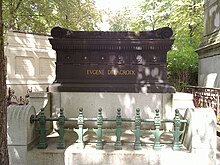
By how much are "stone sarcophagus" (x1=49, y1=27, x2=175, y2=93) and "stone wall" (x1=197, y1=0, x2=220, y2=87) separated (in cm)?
413

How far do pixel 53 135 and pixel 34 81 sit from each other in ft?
27.9

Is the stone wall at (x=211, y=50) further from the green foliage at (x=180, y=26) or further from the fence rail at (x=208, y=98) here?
the green foliage at (x=180, y=26)

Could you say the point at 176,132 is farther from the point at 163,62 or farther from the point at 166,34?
the point at 166,34

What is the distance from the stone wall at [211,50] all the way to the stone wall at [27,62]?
8877mm

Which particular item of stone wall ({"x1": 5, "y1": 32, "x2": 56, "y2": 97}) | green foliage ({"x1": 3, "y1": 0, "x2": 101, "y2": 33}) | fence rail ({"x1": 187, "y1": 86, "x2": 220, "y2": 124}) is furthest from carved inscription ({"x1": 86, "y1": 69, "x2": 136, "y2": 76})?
green foliage ({"x1": 3, "y1": 0, "x2": 101, "y2": 33})

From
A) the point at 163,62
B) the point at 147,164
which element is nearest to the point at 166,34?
the point at 163,62

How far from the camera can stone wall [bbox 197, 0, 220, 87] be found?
879 cm

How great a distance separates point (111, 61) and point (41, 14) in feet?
42.6

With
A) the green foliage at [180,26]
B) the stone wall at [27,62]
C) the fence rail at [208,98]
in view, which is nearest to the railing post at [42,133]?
the fence rail at [208,98]

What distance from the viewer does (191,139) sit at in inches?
150

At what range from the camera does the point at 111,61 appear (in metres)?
5.74

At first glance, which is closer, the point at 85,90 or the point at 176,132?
the point at 176,132

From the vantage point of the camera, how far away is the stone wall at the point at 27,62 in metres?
12.1

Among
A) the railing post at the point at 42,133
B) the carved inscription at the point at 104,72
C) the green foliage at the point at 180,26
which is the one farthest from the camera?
the green foliage at the point at 180,26
